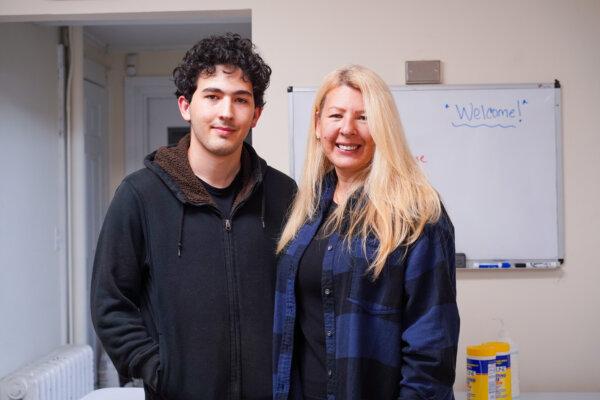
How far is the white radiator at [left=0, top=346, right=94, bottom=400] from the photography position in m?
3.04

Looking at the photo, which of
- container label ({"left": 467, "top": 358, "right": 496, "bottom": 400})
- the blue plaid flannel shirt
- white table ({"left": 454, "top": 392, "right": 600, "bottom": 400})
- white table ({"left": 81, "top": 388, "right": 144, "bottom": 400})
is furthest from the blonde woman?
white table ({"left": 454, "top": 392, "right": 600, "bottom": 400})

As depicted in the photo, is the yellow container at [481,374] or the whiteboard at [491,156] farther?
the whiteboard at [491,156]

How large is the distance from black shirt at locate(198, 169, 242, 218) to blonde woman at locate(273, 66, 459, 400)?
18 cm

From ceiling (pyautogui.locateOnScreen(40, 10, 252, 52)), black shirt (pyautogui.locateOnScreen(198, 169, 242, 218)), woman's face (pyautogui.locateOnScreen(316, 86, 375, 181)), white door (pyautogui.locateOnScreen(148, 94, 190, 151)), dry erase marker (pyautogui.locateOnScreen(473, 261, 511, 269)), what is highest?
ceiling (pyautogui.locateOnScreen(40, 10, 252, 52))

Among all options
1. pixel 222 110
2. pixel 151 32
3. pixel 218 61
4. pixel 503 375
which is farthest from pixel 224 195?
pixel 151 32

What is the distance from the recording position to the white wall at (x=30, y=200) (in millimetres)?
3156

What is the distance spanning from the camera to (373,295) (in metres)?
1.37

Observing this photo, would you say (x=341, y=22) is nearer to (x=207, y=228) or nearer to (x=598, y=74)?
(x=598, y=74)

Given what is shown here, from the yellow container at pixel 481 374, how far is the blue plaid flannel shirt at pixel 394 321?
0.95 meters

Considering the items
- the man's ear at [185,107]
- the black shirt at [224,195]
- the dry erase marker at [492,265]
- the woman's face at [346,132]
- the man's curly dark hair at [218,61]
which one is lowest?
the dry erase marker at [492,265]

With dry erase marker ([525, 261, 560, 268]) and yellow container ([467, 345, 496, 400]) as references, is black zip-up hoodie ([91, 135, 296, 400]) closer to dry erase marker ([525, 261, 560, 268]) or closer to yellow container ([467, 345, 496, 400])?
yellow container ([467, 345, 496, 400])

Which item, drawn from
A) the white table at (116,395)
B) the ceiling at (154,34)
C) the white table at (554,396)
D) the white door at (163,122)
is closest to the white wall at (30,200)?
the ceiling at (154,34)

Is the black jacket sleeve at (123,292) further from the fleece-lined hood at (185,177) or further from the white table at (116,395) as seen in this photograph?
the white table at (116,395)

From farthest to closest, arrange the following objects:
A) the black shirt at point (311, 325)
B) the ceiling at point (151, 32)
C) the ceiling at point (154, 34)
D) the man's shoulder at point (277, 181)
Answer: the ceiling at point (154, 34), the ceiling at point (151, 32), the man's shoulder at point (277, 181), the black shirt at point (311, 325)
